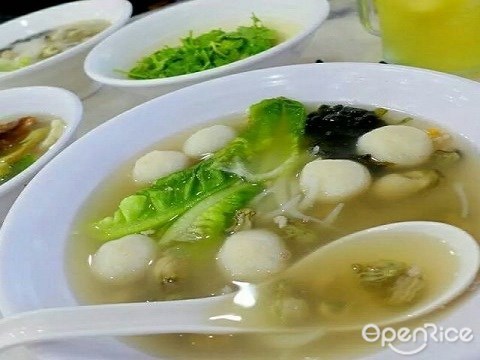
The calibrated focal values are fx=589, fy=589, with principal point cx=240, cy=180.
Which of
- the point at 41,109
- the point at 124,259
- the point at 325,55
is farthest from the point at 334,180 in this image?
the point at 41,109

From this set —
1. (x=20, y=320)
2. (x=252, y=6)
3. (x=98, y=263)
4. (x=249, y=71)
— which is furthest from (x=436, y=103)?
(x=252, y=6)

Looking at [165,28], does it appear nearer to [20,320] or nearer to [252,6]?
[252,6]

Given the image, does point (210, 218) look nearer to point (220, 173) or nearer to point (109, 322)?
point (220, 173)

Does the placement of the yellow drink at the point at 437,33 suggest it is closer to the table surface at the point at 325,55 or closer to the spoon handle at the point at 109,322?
the table surface at the point at 325,55

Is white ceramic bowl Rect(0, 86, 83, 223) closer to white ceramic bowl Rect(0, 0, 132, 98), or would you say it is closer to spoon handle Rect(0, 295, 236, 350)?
white ceramic bowl Rect(0, 0, 132, 98)

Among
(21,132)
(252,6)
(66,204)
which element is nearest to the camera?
(66,204)

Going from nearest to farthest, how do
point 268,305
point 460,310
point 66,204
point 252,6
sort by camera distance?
point 460,310
point 268,305
point 66,204
point 252,6

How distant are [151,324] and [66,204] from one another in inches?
14.9

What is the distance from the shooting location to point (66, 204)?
0.97m

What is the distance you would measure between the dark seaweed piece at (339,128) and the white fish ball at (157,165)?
9.3 inches

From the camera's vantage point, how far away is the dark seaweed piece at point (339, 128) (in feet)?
3.33

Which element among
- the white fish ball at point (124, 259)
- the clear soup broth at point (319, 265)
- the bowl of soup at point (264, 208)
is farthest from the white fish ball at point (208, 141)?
the white fish ball at point (124, 259)

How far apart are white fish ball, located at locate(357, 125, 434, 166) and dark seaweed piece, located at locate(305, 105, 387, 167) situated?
0.12 ft

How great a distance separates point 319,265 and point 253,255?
3.6 inches
